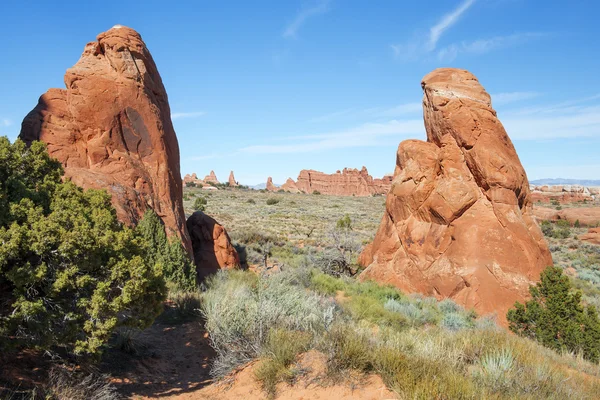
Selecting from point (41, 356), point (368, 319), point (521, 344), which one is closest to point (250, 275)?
point (368, 319)

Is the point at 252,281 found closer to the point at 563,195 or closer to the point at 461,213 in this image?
the point at 461,213

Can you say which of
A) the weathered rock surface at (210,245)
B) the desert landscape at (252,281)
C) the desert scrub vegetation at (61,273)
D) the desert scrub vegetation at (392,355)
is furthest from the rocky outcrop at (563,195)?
the desert scrub vegetation at (61,273)

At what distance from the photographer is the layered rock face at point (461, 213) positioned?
1173cm

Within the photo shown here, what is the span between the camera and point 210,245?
15.5 meters

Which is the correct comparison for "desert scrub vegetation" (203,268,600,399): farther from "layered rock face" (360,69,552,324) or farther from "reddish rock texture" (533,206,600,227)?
"reddish rock texture" (533,206,600,227)

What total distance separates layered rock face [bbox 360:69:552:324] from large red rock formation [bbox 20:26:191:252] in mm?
7521

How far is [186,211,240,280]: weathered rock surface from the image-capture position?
15008 millimetres

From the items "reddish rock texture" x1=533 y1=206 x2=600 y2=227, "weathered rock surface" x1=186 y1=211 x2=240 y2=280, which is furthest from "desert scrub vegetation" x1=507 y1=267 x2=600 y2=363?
"reddish rock texture" x1=533 y1=206 x2=600 y2=227

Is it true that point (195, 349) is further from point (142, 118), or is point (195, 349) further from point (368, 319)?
point (142, 118)

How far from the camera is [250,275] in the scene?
45.1 feet

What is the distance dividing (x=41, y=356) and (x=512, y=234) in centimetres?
1189

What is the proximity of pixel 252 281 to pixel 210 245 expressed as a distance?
3.86 meters

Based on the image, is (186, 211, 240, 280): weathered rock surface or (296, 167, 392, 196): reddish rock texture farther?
(296, 167, 392, 196): reddish rock texture

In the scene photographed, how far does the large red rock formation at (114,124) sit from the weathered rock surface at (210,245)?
5.20ft
